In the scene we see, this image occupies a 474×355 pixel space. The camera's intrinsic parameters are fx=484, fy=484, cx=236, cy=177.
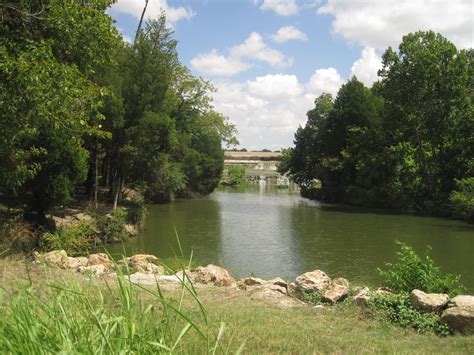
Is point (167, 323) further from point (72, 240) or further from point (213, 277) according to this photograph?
point (72, 240)

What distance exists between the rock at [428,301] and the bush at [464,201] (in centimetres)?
2362

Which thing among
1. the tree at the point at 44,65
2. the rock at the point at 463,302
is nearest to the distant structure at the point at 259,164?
the tree at the point at 44,65

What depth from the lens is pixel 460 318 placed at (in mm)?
7594

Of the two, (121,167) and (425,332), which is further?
(121,167)

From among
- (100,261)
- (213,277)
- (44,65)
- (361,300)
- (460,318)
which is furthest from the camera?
(100,261)

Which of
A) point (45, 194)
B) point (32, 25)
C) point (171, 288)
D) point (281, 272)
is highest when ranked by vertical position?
point (32, 25)

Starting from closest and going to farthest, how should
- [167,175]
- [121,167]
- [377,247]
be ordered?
1. [377,247]
2. [121,167]
3. [167,175]

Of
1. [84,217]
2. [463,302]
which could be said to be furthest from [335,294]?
[84,217]

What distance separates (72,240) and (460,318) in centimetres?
1307

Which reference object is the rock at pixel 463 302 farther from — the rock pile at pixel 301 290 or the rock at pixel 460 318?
the rock at pixel 460 318

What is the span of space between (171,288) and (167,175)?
2552 centimetres

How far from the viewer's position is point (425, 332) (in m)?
7.52

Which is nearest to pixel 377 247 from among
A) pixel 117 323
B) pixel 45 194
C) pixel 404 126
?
pixel 45 194

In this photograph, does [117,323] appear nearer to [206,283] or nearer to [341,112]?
[206,283]
